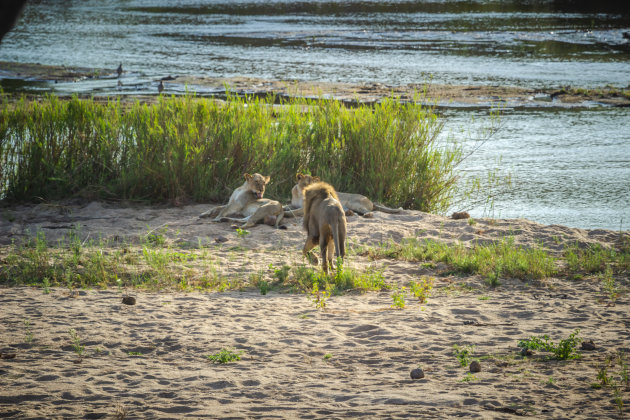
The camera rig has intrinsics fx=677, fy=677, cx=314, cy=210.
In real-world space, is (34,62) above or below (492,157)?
above

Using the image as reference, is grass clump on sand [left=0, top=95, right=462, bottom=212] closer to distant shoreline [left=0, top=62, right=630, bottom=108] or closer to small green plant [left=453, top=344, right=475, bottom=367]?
small green plant [left=453, top=344, right=475, bottom=367]

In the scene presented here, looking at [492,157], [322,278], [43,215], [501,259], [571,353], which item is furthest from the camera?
[492,157]

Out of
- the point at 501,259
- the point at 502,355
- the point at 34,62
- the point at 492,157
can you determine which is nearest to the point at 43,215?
the point at 501,259

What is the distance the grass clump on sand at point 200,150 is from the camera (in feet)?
35.6

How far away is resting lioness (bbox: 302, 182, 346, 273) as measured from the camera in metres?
7.09

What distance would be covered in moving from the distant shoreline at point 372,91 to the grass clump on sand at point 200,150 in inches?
320

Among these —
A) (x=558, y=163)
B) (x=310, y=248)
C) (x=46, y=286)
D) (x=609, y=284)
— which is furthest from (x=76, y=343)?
(x=558, y=163)

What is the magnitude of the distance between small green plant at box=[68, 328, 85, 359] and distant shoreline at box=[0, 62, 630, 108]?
1467 cm

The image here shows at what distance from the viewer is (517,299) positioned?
6535 millimetres

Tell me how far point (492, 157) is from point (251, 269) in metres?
9.35

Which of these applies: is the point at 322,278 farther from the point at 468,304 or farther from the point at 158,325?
the point at 158,325

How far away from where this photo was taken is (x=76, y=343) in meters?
5.13

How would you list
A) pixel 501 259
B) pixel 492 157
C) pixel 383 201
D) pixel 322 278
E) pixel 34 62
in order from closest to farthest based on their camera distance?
pixel 322 278 < pixel 501 259 < pixel 383 201 < pixel 492 157 < pixel 34 62

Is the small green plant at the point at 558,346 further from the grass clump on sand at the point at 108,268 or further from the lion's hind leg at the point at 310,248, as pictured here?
the grass clump on sand at the point at 108,268
